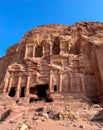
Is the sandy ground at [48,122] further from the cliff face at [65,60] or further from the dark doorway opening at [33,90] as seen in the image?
the cliff face at [65,60]

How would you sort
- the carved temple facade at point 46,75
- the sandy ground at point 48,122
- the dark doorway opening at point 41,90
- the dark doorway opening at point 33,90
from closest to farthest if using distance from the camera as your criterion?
1. the sandy ground at point 48,122
2. the carved temple facade at point 46,75
3. the dark doorway opening at point 33,90
4. the dark doorway opening at point 41,90

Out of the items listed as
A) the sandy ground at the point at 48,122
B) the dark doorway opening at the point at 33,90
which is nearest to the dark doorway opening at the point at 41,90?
the dark doorway opening at the point at 33,90

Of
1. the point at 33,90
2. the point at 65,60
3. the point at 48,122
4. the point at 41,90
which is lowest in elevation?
the point at 48,122

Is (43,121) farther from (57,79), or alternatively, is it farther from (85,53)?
(85,53)

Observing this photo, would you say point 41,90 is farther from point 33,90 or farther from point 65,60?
point 65,60

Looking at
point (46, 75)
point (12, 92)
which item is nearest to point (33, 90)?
point (46, 75)

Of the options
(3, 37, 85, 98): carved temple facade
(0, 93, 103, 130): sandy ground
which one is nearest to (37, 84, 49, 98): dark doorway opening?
(3, 37, 85, 98): carved temple facade

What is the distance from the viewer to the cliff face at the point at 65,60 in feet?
99.5

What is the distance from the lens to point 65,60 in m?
33.3

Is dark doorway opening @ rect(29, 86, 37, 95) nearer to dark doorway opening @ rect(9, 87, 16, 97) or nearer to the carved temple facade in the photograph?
the carved temple facade

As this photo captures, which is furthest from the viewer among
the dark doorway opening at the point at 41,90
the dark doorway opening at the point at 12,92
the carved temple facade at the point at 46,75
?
the dark doorway opening at the point at 41,90

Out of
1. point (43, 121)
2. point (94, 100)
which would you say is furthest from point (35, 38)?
point (43, 121)

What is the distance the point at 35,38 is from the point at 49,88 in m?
12.8

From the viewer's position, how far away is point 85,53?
33.9 metres
